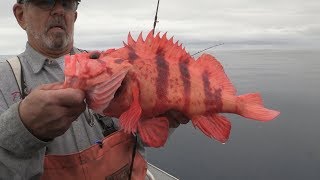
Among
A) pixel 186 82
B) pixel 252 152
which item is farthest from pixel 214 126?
pixel 252 152

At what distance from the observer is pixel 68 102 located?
213cm

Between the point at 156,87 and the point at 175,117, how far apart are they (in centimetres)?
54

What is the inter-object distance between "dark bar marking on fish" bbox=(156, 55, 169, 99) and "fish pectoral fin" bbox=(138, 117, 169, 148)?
0.20 meters

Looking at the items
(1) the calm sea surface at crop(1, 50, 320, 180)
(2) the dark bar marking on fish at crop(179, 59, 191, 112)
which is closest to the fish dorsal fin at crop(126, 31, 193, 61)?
(2) the dark bar marking on fish at crop(179, 59, 191, 112)

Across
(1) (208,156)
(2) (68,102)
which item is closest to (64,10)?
(2) (68,102)

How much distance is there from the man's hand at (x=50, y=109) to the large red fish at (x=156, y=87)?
90mm

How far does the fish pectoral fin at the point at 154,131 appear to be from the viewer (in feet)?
8.15

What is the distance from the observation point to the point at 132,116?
232 centimetres

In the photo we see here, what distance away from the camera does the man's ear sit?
162 inches

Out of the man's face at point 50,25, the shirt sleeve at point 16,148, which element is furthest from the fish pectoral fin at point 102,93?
the man's face at point 50,25

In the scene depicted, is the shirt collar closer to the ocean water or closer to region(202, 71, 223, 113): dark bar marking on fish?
region(202, 71, 223, 113): dark bar marking on fish

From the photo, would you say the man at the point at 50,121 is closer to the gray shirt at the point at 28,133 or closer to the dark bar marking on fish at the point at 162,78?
the gray shirt at the point at 28,133

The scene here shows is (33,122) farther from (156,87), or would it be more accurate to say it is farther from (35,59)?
(35,59)

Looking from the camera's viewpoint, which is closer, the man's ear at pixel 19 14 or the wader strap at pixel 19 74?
the wader strap at pixel 19 74
